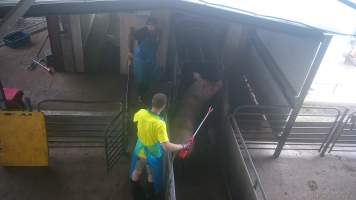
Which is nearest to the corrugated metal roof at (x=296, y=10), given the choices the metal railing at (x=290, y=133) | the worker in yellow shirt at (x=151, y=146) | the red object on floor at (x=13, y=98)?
the worker in yellow shirt at (x=151, y=146)

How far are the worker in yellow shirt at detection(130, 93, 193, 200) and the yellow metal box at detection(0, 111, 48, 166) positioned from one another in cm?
189

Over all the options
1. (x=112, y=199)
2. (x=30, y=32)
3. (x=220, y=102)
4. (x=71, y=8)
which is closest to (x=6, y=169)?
(x=112, y=199)

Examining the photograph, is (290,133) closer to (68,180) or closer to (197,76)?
(197,76)

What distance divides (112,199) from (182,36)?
4.91 meters

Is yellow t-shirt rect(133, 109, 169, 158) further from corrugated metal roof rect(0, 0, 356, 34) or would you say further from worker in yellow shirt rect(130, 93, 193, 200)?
corrugated metal roof rect(0, 0, 356, 34)

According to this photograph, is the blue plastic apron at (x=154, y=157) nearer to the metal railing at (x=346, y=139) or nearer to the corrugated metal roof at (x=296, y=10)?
the corrugated metal roof at (x=296, y=10)

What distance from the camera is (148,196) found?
6.14 m

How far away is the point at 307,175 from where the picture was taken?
677cm

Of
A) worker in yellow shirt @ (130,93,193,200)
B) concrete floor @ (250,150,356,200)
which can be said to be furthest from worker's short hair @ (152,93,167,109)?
concrete floor @ (250,150,356,200)

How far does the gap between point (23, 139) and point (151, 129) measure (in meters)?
2.71

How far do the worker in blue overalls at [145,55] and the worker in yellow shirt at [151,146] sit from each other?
2455 mm

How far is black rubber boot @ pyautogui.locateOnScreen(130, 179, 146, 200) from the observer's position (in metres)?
5.96

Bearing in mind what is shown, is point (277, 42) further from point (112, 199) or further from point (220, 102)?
point (112, 199)

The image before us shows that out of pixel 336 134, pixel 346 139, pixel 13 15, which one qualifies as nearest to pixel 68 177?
pixel 13 15
